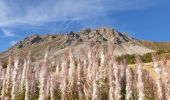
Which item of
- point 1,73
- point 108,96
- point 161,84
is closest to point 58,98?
point 108,96

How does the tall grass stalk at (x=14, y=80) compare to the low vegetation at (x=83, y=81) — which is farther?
the tall grass stalk at (x=14, y=80)

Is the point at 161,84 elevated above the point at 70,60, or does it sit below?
below

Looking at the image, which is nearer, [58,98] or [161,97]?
[161,97]

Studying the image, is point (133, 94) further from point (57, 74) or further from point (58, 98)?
point (57, 74)

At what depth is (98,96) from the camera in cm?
1964

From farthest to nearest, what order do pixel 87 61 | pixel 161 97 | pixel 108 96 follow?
1. pixel 87 61
2. pixel 108 96
3. pixel 161 97

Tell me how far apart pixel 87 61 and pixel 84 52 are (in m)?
0.82

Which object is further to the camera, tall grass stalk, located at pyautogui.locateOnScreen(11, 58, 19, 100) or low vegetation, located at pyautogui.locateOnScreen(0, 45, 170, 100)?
tall grass stalk, located at pyautogui.locateOnScreen(11, 58, 19, 100)

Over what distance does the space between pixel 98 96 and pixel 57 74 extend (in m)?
6.52

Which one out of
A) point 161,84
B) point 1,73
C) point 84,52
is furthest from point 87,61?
point 161,84

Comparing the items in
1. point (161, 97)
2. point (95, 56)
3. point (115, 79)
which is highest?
point (95, 56)

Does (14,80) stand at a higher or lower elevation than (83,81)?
higher

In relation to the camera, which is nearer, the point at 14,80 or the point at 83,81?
the point at 83,81

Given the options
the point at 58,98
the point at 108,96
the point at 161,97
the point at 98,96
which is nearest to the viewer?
the point at 161,97
